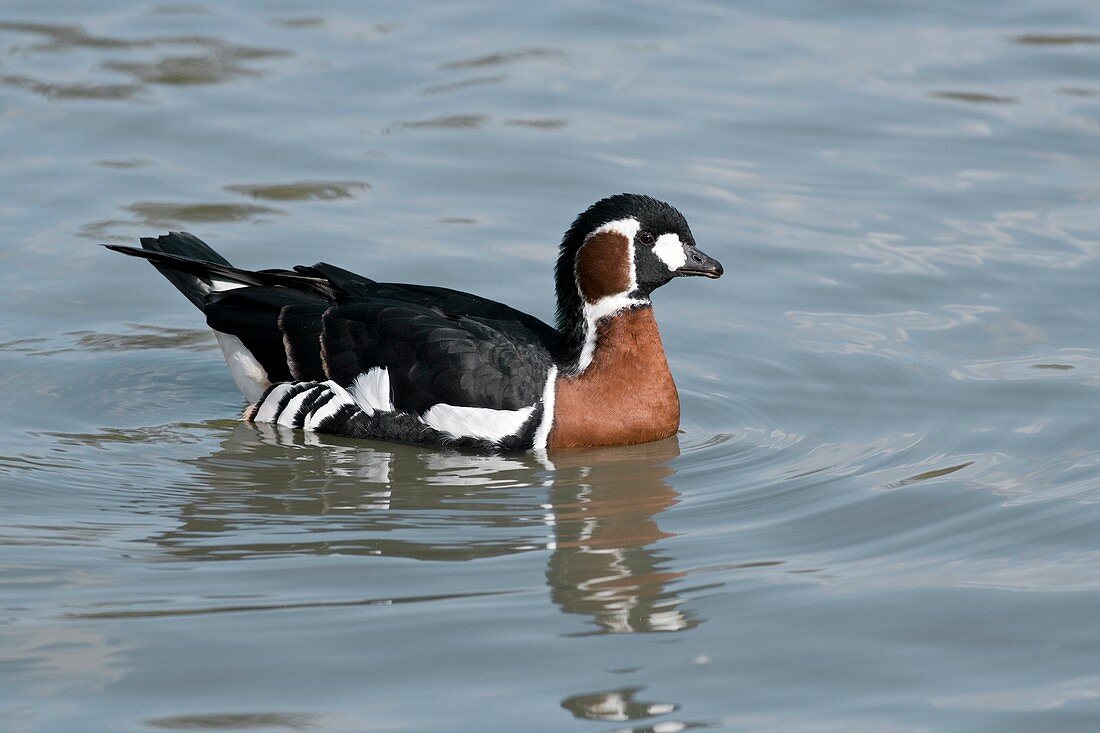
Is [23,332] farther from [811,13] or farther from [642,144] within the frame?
[811,13]

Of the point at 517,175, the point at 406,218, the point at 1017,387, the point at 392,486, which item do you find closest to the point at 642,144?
the point at 517,175

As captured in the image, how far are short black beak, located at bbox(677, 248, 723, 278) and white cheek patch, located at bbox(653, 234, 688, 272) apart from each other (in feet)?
0.08

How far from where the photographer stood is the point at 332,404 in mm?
9625

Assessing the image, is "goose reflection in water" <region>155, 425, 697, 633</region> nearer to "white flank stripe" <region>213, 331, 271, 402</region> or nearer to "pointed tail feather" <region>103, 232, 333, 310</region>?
"white flank stripe" <region>213, 331, 271, 402</region>

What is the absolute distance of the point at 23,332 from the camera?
1066 cm

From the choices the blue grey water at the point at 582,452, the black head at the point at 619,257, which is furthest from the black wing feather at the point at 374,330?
the blue grey water at the point at 582,452

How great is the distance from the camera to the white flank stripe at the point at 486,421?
9.26 m

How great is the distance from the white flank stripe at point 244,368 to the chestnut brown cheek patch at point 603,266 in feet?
6.38

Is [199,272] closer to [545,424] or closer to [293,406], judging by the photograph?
[293,406]

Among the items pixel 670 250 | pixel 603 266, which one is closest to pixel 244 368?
pixel 603 266

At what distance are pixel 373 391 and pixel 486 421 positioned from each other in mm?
693

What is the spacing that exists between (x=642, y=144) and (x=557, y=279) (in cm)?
413

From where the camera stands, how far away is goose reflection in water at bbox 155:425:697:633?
753 cm

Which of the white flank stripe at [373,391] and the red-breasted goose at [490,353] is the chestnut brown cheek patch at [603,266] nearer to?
the red-breasted goose at [490,353]
